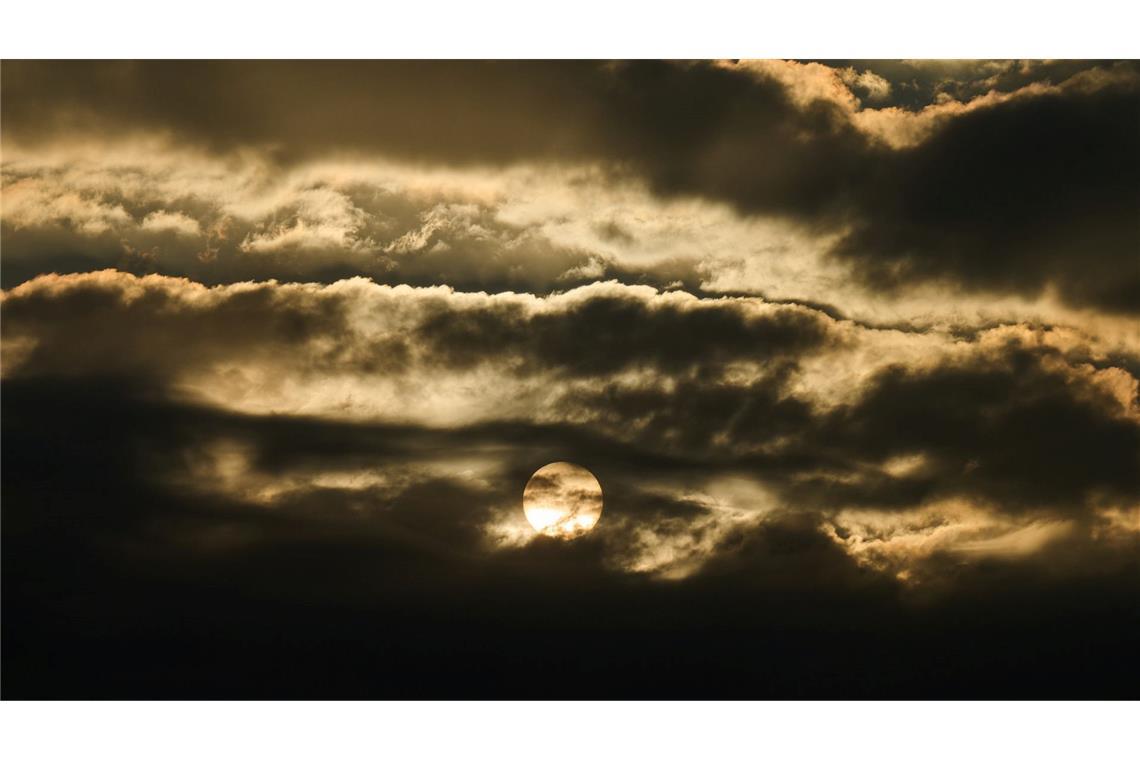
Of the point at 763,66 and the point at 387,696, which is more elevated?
the point at 763,66

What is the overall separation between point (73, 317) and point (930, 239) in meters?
8.74

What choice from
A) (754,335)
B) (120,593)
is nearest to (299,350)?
(120,593)

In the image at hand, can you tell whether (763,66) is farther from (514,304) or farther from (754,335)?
(514,304)

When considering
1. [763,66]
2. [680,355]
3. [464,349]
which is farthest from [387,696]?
[763,66]

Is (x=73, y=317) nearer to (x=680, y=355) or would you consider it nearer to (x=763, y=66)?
(x=680, y=355)

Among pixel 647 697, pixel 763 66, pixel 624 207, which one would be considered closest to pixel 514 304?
pixel 624 207

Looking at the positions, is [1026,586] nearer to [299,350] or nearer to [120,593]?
[299,350]

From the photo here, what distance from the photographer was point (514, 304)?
11258 millimetres

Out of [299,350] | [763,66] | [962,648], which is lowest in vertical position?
[962,648]

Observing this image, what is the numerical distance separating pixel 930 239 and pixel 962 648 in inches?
162

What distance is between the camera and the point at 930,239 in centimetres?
1123

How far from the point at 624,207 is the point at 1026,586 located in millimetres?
5553

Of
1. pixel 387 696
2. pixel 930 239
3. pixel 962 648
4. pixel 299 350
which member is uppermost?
pixel 930 239

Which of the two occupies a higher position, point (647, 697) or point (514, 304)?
point (514, 304)
